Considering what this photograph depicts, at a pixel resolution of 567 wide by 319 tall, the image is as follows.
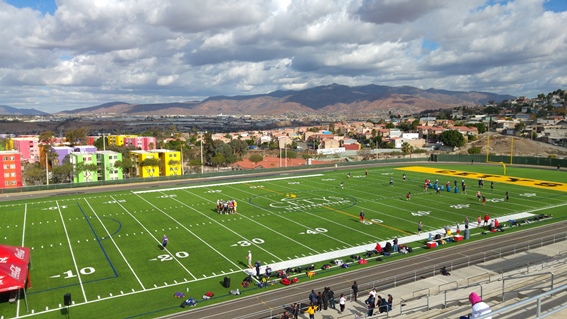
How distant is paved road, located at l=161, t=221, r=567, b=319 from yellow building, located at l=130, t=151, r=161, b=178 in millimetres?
57108

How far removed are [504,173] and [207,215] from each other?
48.8m

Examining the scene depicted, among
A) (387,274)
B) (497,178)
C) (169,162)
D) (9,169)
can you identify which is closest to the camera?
(387,274)

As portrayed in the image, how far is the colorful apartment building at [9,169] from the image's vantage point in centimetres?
6525

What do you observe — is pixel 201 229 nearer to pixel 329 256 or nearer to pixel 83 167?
pixel 329 256

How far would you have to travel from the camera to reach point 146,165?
73.8 m

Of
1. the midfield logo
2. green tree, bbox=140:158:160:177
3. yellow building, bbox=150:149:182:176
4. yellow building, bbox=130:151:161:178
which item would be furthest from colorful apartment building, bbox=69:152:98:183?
the midfield logo

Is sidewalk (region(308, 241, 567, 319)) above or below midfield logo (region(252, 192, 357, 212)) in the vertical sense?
below

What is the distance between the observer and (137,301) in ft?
66.1

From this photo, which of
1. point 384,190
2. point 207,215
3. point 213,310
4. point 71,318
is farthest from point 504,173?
point 71,318

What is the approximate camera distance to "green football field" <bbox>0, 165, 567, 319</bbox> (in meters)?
21.5

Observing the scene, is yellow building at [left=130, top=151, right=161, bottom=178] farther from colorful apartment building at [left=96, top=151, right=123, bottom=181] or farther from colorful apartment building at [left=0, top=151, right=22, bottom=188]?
colorful apartment building at [left=0, top=151, right=22, bottom=188]

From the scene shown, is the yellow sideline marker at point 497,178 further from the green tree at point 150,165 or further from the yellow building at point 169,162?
the green tree at point 150,165

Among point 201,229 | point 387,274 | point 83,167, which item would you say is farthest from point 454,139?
point 387,274

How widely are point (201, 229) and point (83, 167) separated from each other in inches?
1688
